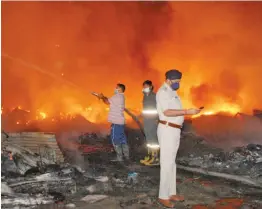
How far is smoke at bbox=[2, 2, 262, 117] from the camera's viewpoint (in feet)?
54.3

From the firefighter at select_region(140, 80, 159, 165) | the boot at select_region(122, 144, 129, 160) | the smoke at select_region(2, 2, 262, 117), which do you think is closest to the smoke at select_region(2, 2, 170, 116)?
the smoke at select_region(2, 2, 262, 117)

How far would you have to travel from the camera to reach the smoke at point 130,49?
1656 cm

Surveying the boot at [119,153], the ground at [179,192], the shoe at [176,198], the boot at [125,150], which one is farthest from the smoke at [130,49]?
the shoe at [176,198]

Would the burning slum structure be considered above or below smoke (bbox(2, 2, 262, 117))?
below

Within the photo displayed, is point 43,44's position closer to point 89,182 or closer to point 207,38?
point 207,38

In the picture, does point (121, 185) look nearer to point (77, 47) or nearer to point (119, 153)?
point (119, 153)

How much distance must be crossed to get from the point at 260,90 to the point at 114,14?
8103 millimetres

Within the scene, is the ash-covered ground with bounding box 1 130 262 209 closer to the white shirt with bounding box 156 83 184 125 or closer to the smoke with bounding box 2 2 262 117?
the white shirt with bounding box 156 83 184 125

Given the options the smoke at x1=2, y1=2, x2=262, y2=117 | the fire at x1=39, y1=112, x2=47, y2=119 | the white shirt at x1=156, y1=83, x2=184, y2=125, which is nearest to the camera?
the white shirt at x1=156, y1=83, x2=184, y2=125

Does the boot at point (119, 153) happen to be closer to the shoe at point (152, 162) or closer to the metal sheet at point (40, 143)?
the shoe at point (152, 162)

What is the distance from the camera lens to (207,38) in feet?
56.7

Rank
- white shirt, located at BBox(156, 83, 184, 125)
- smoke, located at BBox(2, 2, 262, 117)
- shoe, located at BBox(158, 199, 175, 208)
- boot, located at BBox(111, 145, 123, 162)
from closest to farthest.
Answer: white shirt, located at BBox(156, 83, 184, 125) → shoe, located at BBox(158, 199, 175, 208) → boot, located at BBox(111, 145, 123, 162) → smoke, located at BBox(2, 2, 262, 117)

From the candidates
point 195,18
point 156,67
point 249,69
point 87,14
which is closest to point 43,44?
point 87,14

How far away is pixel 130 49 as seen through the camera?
1825 centimetres
